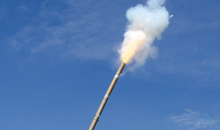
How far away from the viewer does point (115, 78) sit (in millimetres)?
61188

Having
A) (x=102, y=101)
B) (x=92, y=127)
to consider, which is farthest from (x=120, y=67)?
(x=92, y=127)

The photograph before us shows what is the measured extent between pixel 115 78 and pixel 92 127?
8807 millimetres

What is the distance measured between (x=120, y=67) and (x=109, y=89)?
161 inches

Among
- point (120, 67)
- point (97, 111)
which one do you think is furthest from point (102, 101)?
point (120, 67)

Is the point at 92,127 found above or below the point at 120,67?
below

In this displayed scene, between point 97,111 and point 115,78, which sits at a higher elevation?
point 115,78

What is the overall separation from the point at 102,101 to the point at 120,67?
6354 mm

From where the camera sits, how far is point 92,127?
197 ft

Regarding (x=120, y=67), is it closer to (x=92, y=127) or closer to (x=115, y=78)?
(x=115, y=78)

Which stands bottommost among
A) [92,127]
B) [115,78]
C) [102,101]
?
[92,127]

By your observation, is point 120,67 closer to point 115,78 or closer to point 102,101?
point 115,78

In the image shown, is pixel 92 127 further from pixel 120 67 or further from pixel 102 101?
pixel 120 67

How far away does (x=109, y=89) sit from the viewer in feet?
200

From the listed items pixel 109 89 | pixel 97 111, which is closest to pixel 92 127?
pixel 97 111
